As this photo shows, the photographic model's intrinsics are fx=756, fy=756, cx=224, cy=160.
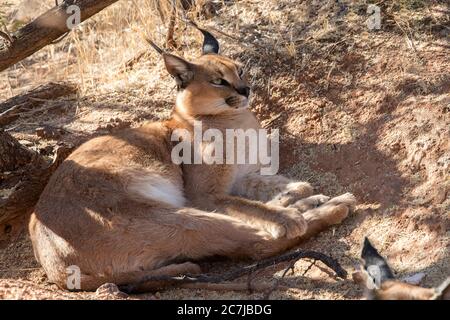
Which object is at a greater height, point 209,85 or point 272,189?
point 209,85

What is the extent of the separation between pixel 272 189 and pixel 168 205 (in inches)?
36.5

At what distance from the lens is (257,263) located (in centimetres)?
479

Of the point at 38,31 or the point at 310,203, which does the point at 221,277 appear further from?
the point at 38,31

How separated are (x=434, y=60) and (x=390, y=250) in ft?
6.27

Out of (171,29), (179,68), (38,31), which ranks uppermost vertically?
(38,31)

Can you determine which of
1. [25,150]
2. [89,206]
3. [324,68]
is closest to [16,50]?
[25,150]

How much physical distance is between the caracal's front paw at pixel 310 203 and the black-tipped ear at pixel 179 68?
4.10 feet

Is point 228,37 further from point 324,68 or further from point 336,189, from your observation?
point 336,189

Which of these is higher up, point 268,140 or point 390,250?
point 268,140

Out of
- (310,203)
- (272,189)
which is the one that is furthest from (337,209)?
(272,189)

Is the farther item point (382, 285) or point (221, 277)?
point (221, 277)

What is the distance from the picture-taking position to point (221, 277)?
455cm

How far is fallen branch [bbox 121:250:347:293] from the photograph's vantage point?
A: 447cm

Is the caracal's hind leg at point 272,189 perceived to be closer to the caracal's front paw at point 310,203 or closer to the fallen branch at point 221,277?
the caracal's front paw at point 310,203
